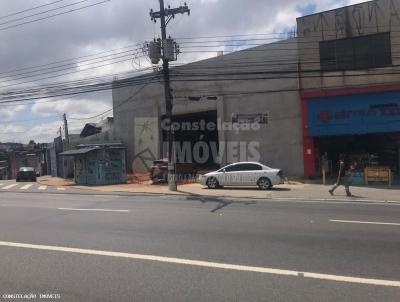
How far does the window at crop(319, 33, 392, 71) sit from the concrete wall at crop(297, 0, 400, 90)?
25cm

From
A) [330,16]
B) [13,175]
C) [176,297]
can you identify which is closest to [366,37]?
[330,16]

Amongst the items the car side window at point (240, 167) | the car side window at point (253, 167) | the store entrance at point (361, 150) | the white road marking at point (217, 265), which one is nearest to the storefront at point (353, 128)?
the store entrance at point (361, 150)

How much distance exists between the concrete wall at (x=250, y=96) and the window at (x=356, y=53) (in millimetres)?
1887

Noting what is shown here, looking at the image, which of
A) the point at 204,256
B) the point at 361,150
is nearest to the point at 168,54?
the point at 361,150

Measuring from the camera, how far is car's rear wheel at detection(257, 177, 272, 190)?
77.5 feet

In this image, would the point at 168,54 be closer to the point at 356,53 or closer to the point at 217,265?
the point at 356,53

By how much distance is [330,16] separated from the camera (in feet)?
87.3

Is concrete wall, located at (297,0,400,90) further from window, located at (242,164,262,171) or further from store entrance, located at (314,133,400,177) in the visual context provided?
window, located at (242,164,262,171)

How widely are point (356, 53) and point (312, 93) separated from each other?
315cm

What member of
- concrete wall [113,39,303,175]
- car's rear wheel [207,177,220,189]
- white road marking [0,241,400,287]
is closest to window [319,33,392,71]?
concrete wall [113,39,303,175]

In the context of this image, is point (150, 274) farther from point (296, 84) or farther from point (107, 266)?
point (296, 84)

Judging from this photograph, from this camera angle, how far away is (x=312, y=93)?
2700 centimetres

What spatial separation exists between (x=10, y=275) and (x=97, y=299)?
74.7 inches

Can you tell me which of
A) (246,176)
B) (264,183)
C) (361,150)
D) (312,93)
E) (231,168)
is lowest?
(264,183)
